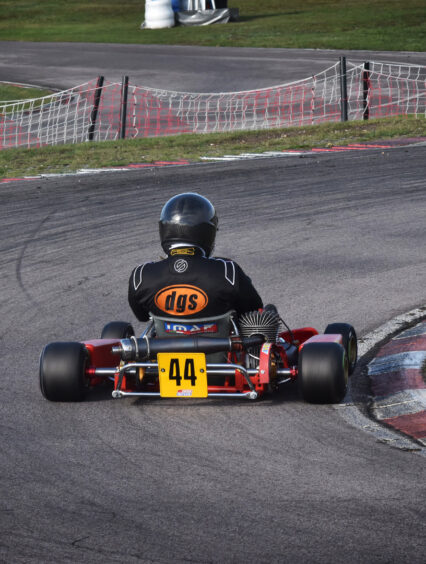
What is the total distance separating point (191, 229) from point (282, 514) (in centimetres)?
236

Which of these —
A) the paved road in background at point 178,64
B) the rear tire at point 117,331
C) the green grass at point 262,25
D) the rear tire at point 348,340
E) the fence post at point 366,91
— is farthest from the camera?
the green grass at point 262,25

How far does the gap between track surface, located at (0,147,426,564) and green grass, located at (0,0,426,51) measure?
25.8m

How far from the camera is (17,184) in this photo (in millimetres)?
14773

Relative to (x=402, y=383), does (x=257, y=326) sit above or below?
above

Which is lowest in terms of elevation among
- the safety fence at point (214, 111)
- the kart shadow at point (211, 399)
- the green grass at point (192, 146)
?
the safety fence at point (214, 111)

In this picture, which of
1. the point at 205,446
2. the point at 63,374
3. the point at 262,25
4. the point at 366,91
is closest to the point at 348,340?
the point at 205,446

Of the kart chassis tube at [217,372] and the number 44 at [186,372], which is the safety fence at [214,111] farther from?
the number 44 at [186,372]

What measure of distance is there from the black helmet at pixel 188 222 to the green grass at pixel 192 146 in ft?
32.4

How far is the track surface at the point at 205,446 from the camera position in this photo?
4.10 metres

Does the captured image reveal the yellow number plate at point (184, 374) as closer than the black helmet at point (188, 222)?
Yes

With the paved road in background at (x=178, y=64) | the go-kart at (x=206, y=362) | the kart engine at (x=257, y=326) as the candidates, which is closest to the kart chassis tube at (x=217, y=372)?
the go-kart at (x=206, y=362)

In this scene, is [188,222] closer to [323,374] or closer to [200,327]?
[200,327]

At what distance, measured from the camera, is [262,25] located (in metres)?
43.7

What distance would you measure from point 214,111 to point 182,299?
18052mm
